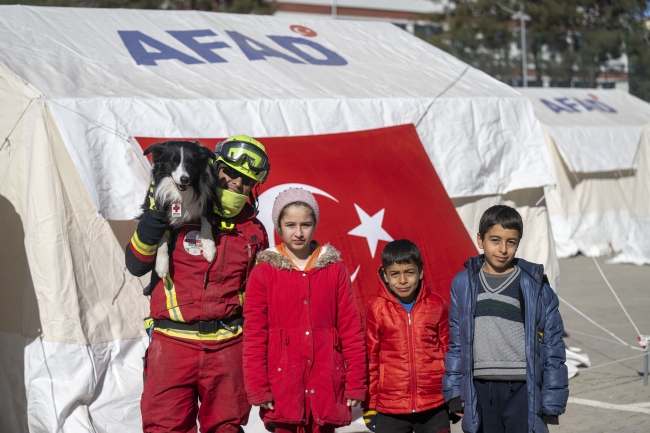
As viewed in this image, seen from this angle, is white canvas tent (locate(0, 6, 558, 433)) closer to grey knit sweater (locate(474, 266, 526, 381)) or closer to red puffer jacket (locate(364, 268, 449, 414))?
red puffer jacket (locate(364, 268, 449, 414))

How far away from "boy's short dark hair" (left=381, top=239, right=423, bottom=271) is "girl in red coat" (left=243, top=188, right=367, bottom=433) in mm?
289

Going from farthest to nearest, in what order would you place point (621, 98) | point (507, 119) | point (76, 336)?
point (621, 98), point (507, 119), point (76, 336)

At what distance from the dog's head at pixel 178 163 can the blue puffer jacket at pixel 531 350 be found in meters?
1.25

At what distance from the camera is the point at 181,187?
11.2ft

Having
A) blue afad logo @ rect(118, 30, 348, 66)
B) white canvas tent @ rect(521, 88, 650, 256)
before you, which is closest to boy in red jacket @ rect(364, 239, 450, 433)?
blue afad logo @ rect(118, 30, 348, 66)

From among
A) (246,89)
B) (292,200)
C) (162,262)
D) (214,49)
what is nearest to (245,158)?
(292,200)

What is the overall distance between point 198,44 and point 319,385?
12.0 ft

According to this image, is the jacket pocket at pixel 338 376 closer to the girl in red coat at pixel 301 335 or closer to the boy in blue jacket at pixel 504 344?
the girl in red coat at pixel 301 335

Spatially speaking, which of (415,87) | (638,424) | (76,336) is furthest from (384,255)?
(415,87)

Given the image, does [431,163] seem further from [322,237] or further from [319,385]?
[319,385]

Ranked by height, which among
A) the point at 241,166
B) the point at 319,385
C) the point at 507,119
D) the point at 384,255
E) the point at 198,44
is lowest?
the point at 319,385

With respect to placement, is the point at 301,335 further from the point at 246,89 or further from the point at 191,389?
the point at 246,89

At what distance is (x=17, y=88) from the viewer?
15.8 ft

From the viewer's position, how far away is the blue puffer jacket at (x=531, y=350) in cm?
342
